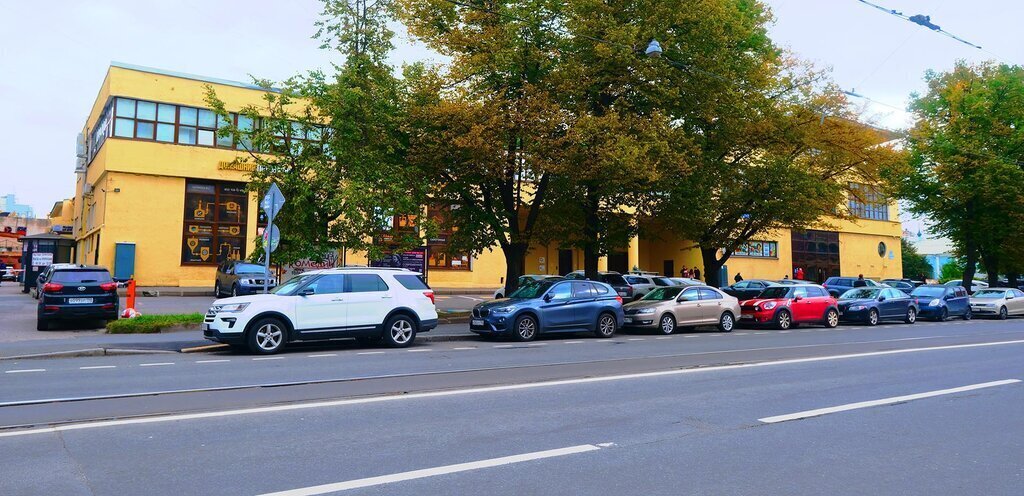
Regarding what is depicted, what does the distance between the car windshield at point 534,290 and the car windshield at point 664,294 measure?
4188 mm

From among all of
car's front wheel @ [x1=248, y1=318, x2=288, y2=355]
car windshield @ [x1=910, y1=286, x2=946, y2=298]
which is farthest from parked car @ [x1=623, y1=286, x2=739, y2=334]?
car windshield @ [x1=910, y1=286, x2=946, y2=298]

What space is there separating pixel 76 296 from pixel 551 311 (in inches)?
471

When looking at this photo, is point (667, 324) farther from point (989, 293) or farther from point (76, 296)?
point (989, 293)

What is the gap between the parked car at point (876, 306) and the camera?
2395cm

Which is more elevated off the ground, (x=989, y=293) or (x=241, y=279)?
(x=241, y=279)

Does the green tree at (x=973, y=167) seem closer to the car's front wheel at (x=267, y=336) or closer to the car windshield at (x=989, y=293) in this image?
the car windshield at (x=989, y=293)

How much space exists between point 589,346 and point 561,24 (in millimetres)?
11006

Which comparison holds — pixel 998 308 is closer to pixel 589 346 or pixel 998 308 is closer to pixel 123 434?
pixel 589 346

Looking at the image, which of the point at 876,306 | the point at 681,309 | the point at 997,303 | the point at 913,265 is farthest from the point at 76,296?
the point at 913,265

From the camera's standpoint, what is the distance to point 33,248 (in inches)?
1298

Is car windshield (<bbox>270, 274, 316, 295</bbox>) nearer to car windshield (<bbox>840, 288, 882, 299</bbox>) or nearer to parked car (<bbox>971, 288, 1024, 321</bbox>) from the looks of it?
car windshield (<bbox>840, 288, 882, 299</bbox>)

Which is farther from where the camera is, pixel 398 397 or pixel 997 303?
pixel 997 303

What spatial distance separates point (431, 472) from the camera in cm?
501

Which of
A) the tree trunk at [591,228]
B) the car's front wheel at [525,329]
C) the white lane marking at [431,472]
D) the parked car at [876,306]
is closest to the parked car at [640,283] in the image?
the tree trunk at [591,228]
